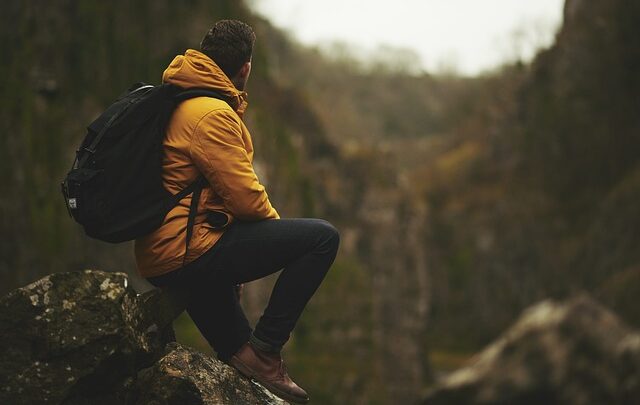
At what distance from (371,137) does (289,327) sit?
55.1 meters

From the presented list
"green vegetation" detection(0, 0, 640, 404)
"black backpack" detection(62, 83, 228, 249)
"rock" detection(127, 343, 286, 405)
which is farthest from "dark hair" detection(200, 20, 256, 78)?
"green vegetation" detection(0, 0, 640, 404)

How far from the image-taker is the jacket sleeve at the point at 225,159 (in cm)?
453

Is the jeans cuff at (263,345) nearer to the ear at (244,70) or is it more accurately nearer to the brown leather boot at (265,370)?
the brown leather boot at (265,370)

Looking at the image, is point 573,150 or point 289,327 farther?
point 573,150

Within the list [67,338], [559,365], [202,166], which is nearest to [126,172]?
[202,166]

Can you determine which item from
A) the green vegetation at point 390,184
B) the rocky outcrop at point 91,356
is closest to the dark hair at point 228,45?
the rocky outcrop at point 91,356

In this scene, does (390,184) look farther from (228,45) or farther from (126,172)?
(126,172)

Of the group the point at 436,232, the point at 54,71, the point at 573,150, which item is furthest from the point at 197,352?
the point at 436,232

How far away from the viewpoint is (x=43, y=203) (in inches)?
574

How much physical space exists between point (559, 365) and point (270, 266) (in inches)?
337

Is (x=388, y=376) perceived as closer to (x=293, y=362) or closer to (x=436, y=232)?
(x=293, y=362)

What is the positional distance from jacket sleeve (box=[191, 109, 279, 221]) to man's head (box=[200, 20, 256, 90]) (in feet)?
0.96

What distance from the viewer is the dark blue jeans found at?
4699 millimetres

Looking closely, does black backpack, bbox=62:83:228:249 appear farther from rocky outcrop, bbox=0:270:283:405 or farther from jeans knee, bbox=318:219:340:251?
jeans knee, bbox=318:219:340:251
